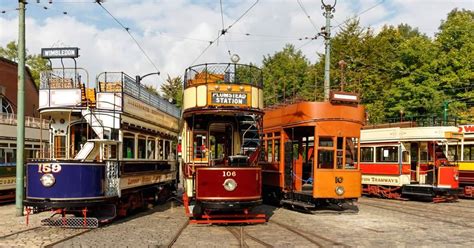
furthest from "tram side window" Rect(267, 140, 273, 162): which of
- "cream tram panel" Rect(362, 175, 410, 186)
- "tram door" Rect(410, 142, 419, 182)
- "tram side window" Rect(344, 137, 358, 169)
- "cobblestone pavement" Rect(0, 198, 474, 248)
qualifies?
"tram door" Rect(410, 142, 419, 182)

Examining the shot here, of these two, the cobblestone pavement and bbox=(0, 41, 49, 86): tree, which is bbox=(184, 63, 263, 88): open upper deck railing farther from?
bbox=(0, 41, 49, 86): tree

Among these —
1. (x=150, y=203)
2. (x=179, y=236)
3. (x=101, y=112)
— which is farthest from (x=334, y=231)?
(x=150, y=203)

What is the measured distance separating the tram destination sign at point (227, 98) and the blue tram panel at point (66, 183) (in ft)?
11.2

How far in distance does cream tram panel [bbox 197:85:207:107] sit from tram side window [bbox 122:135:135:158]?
2.44 metres

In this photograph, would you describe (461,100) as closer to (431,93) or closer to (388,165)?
(431,93)

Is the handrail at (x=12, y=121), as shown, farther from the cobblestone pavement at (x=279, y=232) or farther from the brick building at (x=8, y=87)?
the brick building at (x=8, y=87)

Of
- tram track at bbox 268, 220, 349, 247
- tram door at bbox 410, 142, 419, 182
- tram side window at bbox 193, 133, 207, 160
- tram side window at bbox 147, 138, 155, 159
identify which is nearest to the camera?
tram track at bbox 268, 220, 349, 247

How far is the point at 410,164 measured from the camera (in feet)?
67.3

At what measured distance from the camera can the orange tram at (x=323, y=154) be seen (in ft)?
48.6

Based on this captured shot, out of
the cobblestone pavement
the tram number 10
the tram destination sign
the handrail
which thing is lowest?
the cobblestone pavement

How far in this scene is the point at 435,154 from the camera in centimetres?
2022

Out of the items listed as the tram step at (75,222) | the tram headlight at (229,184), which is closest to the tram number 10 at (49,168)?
the tram step at (75,222)

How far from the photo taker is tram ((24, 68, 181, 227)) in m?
11.6

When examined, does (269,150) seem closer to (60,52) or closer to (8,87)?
(60,52)
